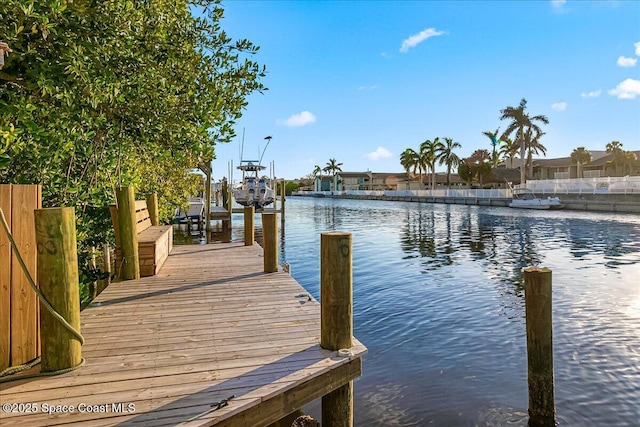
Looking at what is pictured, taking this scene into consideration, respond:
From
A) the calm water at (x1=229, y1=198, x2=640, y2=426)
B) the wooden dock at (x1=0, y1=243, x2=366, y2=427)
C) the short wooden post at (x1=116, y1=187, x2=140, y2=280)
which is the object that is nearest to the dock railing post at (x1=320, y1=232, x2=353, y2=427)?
the wooden dock at (x1=0, y1=243, x2=366, y2=427)

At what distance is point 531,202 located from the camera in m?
47.8

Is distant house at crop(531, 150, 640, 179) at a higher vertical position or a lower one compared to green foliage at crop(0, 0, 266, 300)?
higher

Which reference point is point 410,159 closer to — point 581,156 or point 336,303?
point 581,156

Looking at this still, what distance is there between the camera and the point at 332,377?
3975 millimetres

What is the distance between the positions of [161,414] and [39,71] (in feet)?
12.5

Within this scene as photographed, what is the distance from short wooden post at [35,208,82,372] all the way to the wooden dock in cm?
20

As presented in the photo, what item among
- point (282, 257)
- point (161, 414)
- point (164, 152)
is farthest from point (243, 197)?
point (161, 414)

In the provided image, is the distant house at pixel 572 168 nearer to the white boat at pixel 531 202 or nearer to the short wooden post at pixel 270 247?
the white boat at pixel 531 202

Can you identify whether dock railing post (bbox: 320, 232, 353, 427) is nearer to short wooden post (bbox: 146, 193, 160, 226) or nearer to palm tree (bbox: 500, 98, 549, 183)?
short wooden post (bbox: 146, 193, 160, 226)

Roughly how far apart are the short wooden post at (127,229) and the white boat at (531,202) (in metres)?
47.4

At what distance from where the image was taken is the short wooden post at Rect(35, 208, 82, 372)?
3.54 meters

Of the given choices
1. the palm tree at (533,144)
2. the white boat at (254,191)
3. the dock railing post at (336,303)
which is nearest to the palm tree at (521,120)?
the palm tree at (533,144)

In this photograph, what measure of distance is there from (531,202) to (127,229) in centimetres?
4845

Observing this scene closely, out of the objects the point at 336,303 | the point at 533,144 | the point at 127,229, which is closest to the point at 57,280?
the point at 336,303
